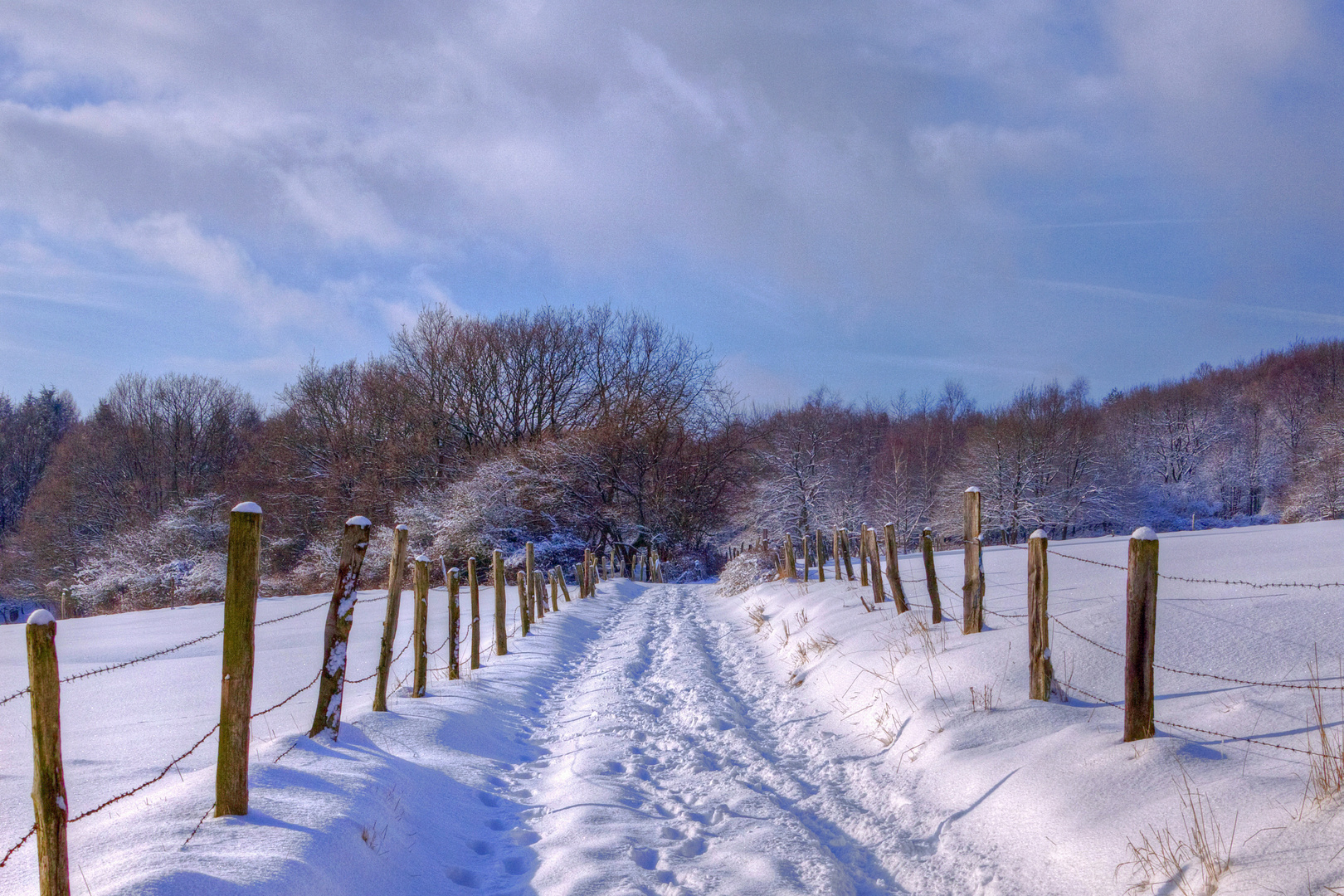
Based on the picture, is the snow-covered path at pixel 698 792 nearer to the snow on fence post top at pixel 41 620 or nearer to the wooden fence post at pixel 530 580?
the snow on fence post top at pixel 41 620

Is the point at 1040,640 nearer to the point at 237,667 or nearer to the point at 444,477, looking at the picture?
the point at 237,667

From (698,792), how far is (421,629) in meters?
3.37

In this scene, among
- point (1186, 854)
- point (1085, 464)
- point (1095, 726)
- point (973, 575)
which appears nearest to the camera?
A: point (1186, 854)

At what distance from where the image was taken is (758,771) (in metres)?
5.57

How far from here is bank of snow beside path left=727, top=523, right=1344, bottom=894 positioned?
349cm

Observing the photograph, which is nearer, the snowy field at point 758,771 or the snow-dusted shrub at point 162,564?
the snowy field at point 758,771

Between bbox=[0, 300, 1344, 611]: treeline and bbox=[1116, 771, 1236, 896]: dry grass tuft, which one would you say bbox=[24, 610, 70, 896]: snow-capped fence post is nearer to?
bbox=[1116, 771, 1236, 896]: dry grass tuft

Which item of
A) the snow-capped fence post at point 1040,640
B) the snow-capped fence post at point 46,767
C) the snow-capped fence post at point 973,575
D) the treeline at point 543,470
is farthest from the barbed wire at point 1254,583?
the treeline at point 543,470

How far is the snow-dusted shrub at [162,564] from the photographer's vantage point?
31375 millimetres

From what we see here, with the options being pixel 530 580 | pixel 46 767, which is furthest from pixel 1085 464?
pixel 46 767

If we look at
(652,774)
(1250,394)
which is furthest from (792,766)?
(1250,394)

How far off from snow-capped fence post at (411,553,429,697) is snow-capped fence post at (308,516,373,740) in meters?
1.97

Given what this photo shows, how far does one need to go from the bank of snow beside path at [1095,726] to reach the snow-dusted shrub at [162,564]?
103 feet

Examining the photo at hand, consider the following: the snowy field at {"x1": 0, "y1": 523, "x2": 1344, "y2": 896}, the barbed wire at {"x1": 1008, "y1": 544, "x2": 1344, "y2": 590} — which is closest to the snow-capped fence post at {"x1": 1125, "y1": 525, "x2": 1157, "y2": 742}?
the barbed wire at {"x1": 1008, "y1": 544, "x2": 1344, "y2": 590}
